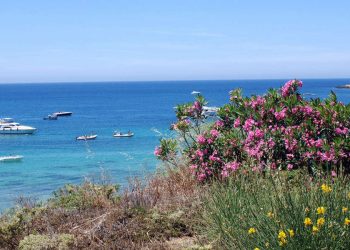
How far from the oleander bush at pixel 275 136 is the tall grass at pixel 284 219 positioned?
198 centimetres

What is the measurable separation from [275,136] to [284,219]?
12.7 feet

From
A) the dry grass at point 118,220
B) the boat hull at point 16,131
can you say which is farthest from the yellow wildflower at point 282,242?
the boat hull at point 16,131

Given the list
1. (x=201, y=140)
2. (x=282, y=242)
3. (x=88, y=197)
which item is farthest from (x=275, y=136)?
(x=282, y=242)

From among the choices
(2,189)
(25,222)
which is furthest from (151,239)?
(2,189)

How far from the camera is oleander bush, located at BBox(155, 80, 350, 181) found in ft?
26.6

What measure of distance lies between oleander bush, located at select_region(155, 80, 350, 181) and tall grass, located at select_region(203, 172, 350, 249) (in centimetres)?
198

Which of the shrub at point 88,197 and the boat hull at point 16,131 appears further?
the boat hull at point 16,131

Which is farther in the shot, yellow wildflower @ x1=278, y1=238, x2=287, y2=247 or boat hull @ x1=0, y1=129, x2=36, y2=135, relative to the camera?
boat hull @ x1=0, y1=129, x2=36, y2=135

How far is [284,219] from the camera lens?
4.71 meters

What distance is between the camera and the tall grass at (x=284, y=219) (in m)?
4.43

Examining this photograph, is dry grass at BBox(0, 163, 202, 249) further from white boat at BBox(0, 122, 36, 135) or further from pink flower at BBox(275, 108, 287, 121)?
white boat at BBox(0, 122, 36, 135)

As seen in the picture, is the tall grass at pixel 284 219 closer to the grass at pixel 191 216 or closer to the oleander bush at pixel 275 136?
the grass at pixel 191 216

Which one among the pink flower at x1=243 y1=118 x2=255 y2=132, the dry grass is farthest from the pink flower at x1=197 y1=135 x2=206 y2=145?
the dry grass

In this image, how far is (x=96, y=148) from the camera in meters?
51.2
